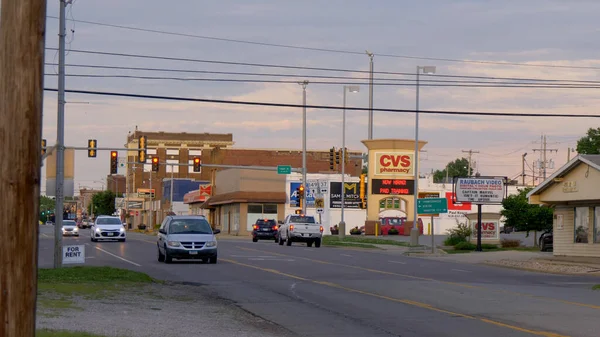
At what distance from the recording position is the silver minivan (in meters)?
33.4

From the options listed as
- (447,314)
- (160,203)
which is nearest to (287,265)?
(447,314)

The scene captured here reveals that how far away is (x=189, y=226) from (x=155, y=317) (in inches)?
714

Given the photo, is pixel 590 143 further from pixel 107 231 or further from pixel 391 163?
pixel 107 231

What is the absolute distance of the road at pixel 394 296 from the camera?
1598cm

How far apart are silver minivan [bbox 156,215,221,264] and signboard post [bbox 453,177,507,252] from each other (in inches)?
836

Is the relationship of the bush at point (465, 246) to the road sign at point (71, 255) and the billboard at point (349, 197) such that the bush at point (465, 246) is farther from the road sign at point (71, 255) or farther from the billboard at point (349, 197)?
the billboard at point (349, 197)

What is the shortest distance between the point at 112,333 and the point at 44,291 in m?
6.75

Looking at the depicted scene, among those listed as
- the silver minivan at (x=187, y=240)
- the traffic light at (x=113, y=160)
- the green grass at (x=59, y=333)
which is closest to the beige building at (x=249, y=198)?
the traffic light at (x=113, y=160)

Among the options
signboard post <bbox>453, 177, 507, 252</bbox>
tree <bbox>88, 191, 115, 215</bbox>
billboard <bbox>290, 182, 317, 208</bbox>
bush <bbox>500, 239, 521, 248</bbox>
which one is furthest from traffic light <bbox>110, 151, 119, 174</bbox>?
tree <bbox>88, 191, 115, 215</bbox>

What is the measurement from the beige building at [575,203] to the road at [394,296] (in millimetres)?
6961

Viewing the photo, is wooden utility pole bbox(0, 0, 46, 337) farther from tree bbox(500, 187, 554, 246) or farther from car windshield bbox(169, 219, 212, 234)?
tree bbox(500, 187, 554, 246)

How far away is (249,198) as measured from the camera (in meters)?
91.6

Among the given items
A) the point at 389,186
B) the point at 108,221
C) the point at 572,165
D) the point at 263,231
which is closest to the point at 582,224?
the point at 572,165

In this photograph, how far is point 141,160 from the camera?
50.2 m
